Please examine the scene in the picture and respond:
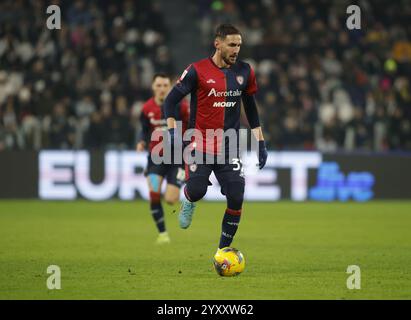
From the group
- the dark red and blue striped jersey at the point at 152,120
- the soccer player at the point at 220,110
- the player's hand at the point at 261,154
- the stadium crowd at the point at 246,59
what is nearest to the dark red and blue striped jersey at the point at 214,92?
the soccer player at the point at 220,110

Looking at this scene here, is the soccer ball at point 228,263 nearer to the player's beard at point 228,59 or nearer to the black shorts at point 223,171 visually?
the black shorts at point 223,171

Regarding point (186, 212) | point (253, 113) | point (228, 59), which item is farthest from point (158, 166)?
point (228, 59)

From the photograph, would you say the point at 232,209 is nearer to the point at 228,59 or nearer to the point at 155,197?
the point at 228,59

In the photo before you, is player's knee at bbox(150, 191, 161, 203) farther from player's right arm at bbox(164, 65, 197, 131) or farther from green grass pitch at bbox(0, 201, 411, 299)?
player's right arm at bbox(164, 65, 197, 131)

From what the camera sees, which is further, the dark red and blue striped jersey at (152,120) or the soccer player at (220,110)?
the dark red and blue striped jersey at (152,120)

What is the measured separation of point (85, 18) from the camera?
2592cm

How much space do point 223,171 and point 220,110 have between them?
66 cm

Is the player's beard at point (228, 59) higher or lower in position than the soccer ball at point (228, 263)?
higher

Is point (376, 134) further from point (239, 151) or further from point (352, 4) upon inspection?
point (239, 151)

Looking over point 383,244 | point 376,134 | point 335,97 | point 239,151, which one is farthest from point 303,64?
point 239,151

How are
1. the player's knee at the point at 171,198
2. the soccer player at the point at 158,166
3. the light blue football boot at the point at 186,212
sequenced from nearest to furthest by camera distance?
the light blue football boot at the point at 186,212 < the soccer player at the point at 158,166 < the player's knee at the point at 171,198

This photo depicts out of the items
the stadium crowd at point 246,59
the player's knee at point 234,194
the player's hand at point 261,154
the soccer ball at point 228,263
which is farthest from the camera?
the stadium crowd at point 246,59

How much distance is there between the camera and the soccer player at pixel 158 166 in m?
14.5

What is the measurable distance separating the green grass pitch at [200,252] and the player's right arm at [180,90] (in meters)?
1.71
